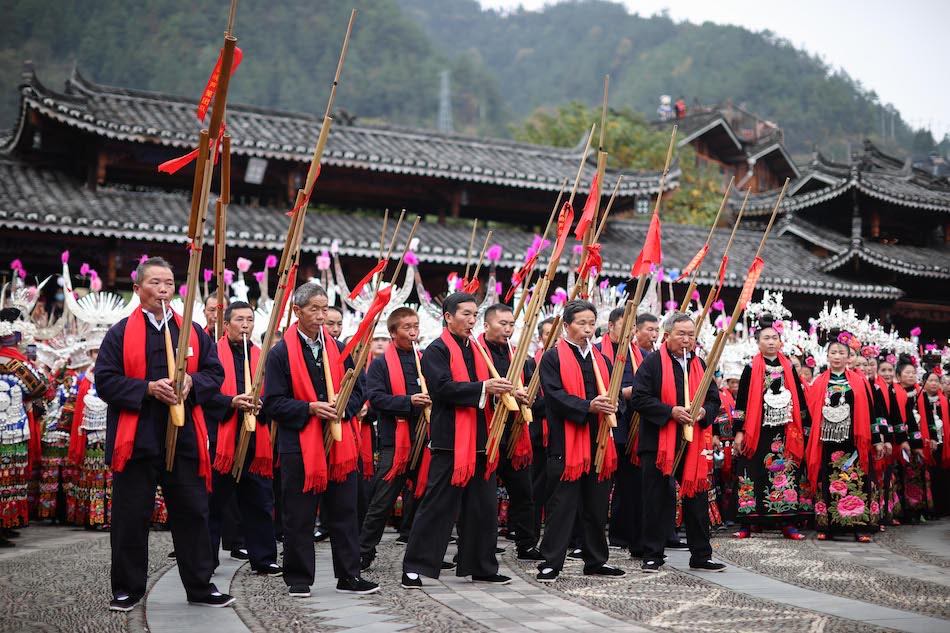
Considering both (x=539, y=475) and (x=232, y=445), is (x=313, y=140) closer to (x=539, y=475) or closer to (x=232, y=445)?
(x=539, y=475)

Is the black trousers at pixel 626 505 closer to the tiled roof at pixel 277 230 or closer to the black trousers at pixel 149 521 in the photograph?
the black trousers at pixel 149 521

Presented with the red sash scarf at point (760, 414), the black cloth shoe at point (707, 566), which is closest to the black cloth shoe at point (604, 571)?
the black cloth shoe at point (707, 566)

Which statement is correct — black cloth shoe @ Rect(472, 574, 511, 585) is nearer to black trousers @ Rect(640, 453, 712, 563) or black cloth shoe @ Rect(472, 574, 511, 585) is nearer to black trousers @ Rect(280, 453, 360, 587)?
black trousers @ Rect(280, 453, 360, 587)

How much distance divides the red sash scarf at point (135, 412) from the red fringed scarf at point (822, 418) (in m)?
5.30

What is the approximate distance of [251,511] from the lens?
6.41m

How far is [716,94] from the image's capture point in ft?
168

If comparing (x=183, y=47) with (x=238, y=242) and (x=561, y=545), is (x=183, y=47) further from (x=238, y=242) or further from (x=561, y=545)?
(x=561, y=545)

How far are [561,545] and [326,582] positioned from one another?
1.41 metres

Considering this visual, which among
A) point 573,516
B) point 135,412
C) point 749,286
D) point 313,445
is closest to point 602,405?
point 573,516

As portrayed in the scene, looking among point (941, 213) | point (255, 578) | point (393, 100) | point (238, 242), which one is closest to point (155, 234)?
point (238, 242)

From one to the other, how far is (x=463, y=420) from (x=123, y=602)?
209 cm

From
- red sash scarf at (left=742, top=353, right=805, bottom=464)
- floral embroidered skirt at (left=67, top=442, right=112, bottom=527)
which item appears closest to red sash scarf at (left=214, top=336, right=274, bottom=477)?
floral embroidered skirt at (left=67, top=442, right=112, bottom=527)

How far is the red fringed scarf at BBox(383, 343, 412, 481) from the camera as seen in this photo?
23.6ft

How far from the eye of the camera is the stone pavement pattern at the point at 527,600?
15.7 ft
